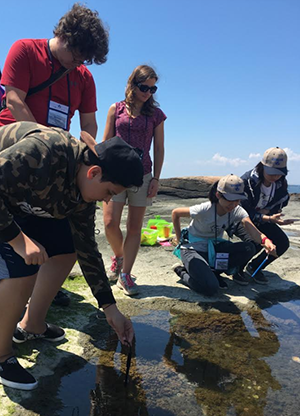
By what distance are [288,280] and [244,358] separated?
1867 mm

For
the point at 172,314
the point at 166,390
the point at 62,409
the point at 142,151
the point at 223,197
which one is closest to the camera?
the point at 62,409

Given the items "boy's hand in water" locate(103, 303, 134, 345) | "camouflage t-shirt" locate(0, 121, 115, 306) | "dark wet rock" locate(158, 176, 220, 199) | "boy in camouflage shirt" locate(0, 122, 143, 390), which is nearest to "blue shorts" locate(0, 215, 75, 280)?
"boy in camouflage shirt" locate(0, 122, 143, 390)

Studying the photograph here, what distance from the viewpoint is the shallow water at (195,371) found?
1935mm

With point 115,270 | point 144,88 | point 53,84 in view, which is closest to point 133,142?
point 144,88

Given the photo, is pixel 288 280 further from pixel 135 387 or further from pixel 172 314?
pixel 135 387

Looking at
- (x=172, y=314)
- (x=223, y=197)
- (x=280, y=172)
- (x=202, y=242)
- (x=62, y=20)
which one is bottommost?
(x=172, y=314)

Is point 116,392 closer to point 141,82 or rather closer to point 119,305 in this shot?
point 119,305

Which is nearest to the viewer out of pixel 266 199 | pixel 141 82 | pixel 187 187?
pixel 141 82

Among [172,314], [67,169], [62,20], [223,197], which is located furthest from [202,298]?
[62,20]

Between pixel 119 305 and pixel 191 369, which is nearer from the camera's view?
pixel 191 369

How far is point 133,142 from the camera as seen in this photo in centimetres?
352

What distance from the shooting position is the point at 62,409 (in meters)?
1.85

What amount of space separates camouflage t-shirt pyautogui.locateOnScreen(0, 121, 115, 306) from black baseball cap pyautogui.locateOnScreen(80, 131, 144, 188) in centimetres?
18

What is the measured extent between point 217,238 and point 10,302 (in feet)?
8.05
